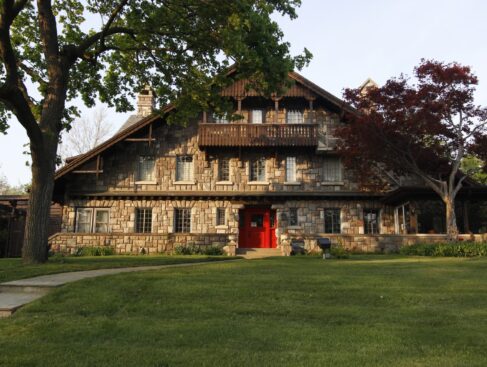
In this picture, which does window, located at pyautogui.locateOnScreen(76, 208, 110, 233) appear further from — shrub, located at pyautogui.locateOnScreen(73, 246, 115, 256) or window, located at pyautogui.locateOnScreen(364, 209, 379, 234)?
window, located at pyautogui.locateOnScreen(364, 209, 379, 234)

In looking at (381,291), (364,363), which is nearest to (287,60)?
(381,291)

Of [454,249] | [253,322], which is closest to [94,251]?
[454,249]

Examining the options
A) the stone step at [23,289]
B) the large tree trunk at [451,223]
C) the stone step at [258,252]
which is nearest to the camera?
the stone step at [23,289]

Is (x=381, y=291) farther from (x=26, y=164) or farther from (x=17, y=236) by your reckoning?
(x=17, y=236)

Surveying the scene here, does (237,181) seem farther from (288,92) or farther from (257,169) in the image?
(288,92)

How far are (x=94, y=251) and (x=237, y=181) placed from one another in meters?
7.86

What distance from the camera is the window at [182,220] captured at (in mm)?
22016

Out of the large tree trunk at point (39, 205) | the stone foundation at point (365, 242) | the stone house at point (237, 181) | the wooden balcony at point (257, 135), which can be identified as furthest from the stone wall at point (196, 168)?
the large tree trunk at point (39, 205)

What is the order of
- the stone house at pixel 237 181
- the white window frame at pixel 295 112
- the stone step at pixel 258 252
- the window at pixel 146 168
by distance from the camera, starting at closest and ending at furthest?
the stone step at pixel 258 252 → the stone house at pixel 237 181 → the window at pixel 146 168 → the white window frame at pixel 295 112

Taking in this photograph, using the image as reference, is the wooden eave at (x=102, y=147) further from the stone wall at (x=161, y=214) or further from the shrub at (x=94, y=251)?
the shrub at (x=94, y=251)

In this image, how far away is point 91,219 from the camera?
22.3 metres

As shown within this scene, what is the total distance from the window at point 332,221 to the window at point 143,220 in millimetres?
9263

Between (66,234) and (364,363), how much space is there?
1929 cm

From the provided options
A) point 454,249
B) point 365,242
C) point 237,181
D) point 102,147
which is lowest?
point 454,249
